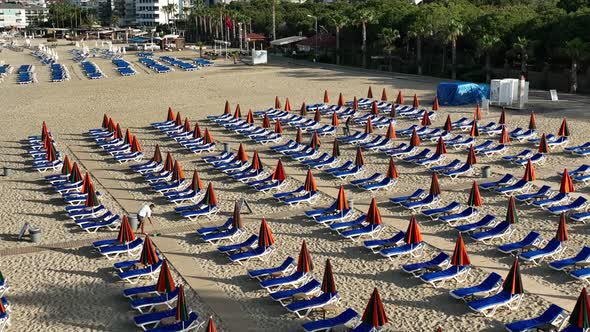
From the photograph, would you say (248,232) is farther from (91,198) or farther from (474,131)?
(474,131)

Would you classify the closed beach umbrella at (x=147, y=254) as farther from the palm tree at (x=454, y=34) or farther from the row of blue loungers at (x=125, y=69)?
the row of blue loungers at (x=125, y=69)

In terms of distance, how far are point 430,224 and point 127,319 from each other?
8185 millimetres

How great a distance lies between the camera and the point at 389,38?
53031 millimetres

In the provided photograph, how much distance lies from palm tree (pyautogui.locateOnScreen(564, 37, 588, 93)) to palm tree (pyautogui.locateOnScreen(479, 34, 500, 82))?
17.2 feet

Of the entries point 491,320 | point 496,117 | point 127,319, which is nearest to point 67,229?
point 127,319

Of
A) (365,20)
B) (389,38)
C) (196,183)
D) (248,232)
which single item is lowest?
(248,232)

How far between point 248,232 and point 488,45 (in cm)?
3103

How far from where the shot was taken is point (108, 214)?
18.1 m

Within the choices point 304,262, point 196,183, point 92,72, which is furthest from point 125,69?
point 304,262

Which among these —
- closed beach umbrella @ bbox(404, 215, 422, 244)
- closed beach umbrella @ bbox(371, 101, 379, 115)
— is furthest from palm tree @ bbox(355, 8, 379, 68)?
closed beach umbrella @ bbox(404, 215, 422, 244)

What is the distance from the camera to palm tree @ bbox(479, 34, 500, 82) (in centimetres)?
4366

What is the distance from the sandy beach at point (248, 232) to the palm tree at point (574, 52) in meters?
6.96

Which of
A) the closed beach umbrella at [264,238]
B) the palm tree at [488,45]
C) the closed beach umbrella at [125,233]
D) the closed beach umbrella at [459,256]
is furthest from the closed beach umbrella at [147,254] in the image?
the palm tree at [488,45]

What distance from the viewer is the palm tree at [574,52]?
1512 inches
